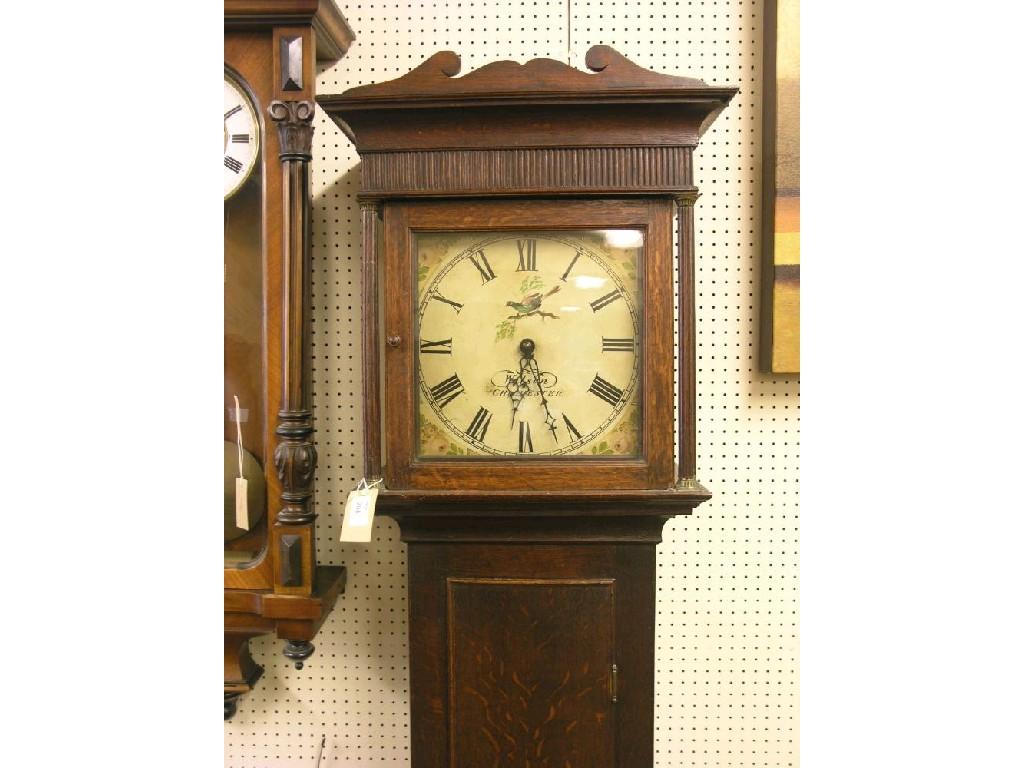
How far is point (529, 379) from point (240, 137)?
25.5 inches

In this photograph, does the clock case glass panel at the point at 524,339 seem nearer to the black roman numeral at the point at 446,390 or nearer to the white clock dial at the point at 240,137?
the black roman numeral at the point at 446,390

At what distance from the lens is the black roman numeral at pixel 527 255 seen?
106 centimetres

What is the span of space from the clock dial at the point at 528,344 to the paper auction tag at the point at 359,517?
125mm

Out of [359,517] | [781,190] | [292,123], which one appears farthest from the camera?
[781,190]

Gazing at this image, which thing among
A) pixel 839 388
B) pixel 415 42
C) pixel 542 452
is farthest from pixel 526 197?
pixel 839 388

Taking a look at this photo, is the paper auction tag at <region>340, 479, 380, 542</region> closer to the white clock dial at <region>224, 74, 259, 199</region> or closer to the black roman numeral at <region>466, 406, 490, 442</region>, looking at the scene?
the black roman numeral at <region>466, 406, 490, 442</region>

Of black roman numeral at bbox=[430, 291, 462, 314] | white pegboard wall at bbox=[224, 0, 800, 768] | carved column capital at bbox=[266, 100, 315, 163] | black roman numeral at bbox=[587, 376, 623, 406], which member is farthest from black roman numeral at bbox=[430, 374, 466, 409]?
carved column capital at bbox=[266, 100, 315, 163]

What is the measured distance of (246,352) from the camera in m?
1.15

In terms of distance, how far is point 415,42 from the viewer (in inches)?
51.5

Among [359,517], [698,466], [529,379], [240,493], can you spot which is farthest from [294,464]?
[698,466]

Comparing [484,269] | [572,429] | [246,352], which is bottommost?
[572,429]

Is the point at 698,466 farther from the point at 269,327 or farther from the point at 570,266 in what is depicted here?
the point at 269,327

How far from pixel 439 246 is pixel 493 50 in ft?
1.61
